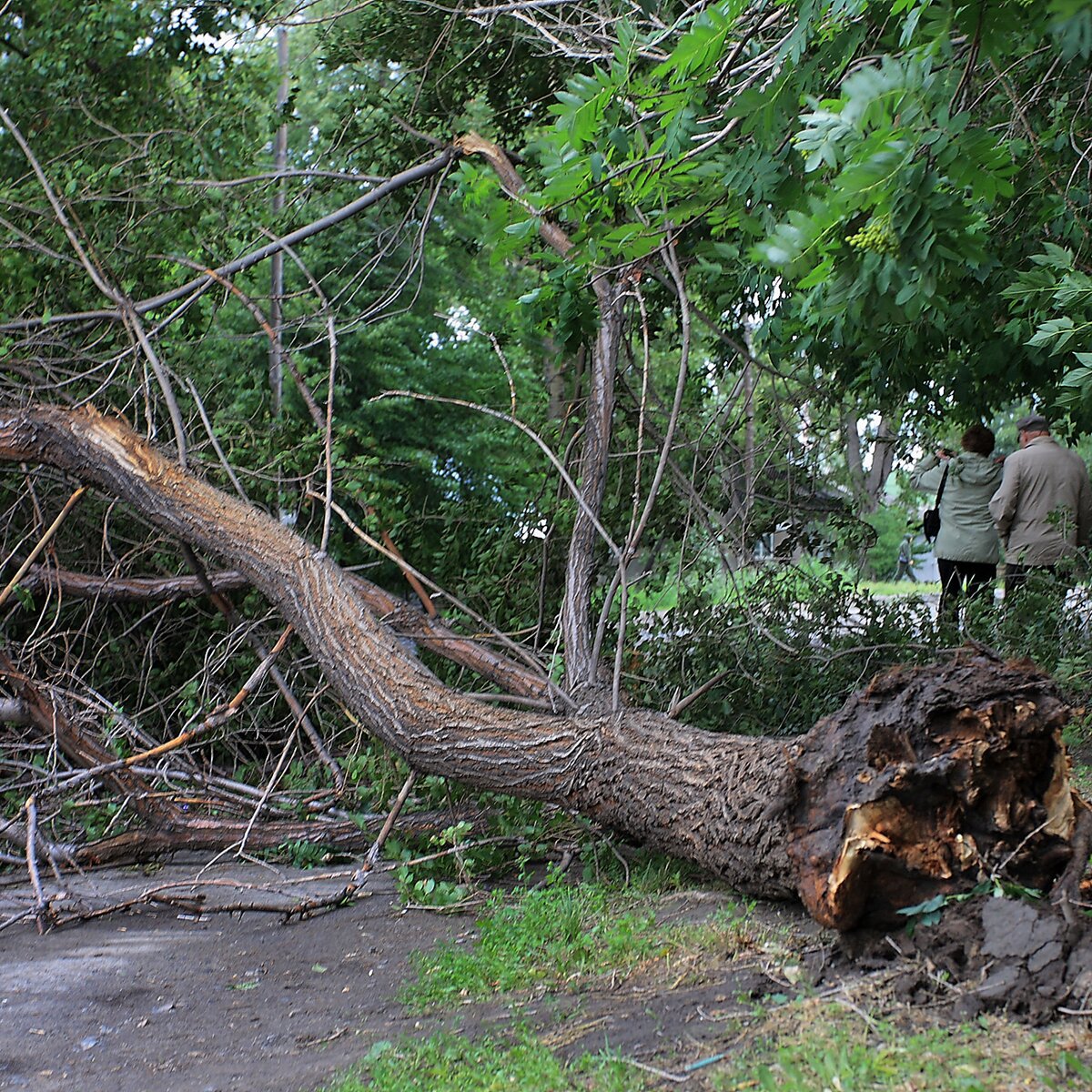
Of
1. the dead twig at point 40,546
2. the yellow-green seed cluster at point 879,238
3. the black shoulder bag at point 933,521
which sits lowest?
the dead twig at point 40,546

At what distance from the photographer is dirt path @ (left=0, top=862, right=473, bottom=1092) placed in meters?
3.14

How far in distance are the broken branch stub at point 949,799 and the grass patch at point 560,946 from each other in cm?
49

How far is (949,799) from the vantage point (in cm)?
316

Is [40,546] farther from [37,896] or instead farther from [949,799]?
[949,799]

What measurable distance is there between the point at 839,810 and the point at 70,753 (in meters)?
3.90

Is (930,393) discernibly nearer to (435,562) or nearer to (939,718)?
(435,562)

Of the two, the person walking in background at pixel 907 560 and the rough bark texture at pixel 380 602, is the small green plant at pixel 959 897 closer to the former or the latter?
the rough bark texture at pixel 380 602

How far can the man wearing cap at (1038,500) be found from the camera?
23.9 feet

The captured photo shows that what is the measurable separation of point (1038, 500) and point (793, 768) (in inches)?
185

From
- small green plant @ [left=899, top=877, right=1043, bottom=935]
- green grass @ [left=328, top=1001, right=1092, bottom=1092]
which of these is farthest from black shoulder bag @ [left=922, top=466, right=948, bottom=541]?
green grass @ [left=328, top=1001, right=1092, bottom=1092]

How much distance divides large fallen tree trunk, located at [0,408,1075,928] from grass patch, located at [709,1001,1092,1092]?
50 cm

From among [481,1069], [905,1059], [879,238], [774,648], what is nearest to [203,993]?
[481,1069]

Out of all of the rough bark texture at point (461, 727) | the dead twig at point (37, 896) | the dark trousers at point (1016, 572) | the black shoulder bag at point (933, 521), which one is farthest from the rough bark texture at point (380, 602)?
the black shoulder bag at point (933, 521)

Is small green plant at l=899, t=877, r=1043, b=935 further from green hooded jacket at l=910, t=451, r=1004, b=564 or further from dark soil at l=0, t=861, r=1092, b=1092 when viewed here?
green hooded jacket at l=910, t=451, r=1004, b=564
